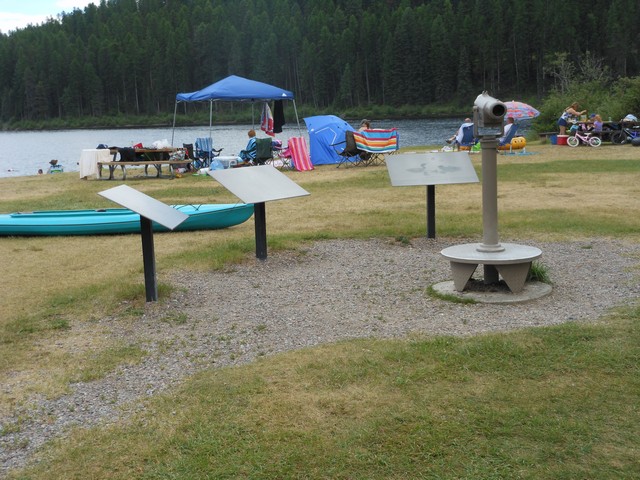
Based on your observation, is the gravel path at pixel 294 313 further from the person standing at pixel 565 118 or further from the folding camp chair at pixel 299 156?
the person standing at pixel 565 118

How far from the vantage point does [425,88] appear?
78438mm

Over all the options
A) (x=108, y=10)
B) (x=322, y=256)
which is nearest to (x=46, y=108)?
(x=108, y=10)

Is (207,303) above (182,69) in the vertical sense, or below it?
below

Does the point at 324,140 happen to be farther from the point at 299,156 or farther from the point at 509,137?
the point at 509,137

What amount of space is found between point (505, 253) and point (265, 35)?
3566 inches

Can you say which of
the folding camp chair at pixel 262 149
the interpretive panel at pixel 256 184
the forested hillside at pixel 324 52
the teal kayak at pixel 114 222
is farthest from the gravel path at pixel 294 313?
the forested hillside at pixel 324 52

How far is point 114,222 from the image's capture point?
976cm

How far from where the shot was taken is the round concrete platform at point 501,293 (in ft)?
19.1

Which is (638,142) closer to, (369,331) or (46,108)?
(369,331)

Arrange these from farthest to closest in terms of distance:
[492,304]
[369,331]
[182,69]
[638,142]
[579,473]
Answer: [182,69] < [638,142] < [492,304] < [369,331] < [579,473]

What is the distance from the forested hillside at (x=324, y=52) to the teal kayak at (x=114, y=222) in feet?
198

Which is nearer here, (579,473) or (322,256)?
(579,473)

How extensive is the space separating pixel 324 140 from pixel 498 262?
46.3ft

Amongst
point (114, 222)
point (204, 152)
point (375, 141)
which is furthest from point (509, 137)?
point (114, 222)
